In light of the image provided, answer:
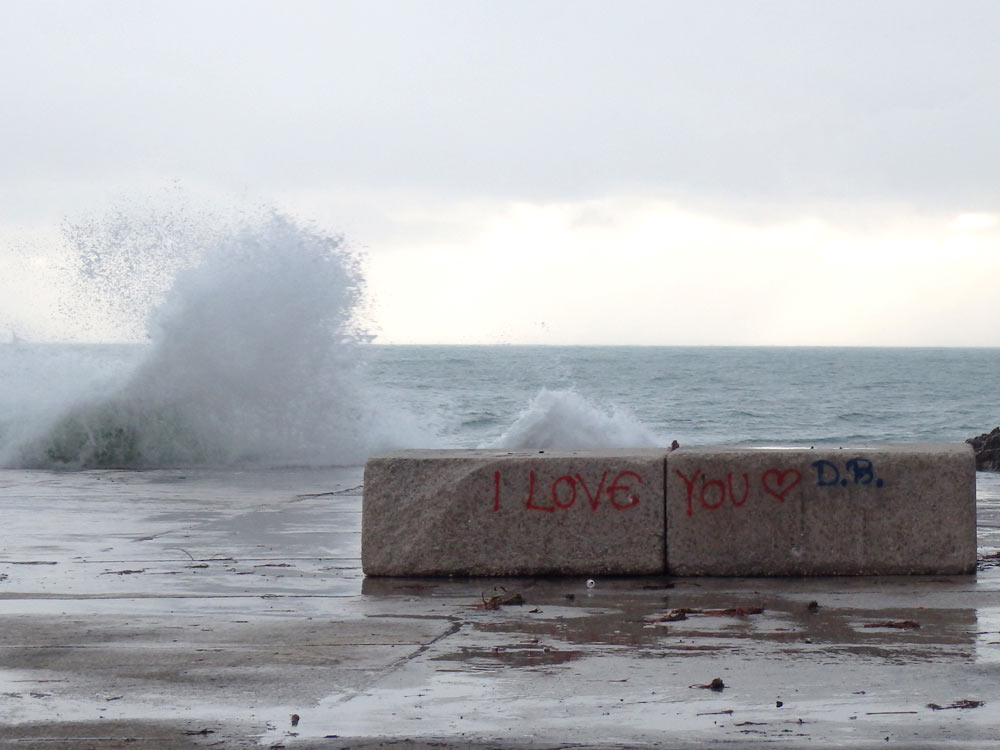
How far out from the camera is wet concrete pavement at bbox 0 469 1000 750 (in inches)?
148

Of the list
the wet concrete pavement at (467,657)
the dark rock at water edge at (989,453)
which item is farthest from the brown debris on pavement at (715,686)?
the dark rock at water edge at (989,453)

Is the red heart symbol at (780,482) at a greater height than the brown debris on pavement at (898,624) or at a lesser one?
greater

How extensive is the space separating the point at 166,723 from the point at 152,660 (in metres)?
0.91

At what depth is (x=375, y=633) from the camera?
17.2 ft

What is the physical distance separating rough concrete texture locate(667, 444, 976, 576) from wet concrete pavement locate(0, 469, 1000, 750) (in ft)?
0.47

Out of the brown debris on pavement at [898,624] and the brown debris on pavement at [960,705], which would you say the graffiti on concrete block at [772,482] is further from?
the brown debris on pavement at [960,705]

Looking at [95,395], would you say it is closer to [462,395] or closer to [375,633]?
[375,633]

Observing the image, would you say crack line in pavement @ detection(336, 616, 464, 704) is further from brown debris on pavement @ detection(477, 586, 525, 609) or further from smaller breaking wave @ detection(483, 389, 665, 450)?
smaller breaking wave @ detection(483, 389, 665, 450)

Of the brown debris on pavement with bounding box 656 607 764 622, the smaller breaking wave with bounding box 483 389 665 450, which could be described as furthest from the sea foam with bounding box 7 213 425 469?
the brown debris on pavement with bounding box 656 607 764 622

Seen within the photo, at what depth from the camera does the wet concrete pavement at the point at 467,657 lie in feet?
12.3

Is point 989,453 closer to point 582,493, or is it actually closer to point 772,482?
point 772,482

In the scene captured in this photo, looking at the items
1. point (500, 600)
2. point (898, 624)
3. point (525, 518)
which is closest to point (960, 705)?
point (898, 624)

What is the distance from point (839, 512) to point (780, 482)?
12.9 inches

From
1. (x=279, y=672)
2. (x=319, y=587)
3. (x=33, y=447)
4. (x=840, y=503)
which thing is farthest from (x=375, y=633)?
(x=33, y=447)
